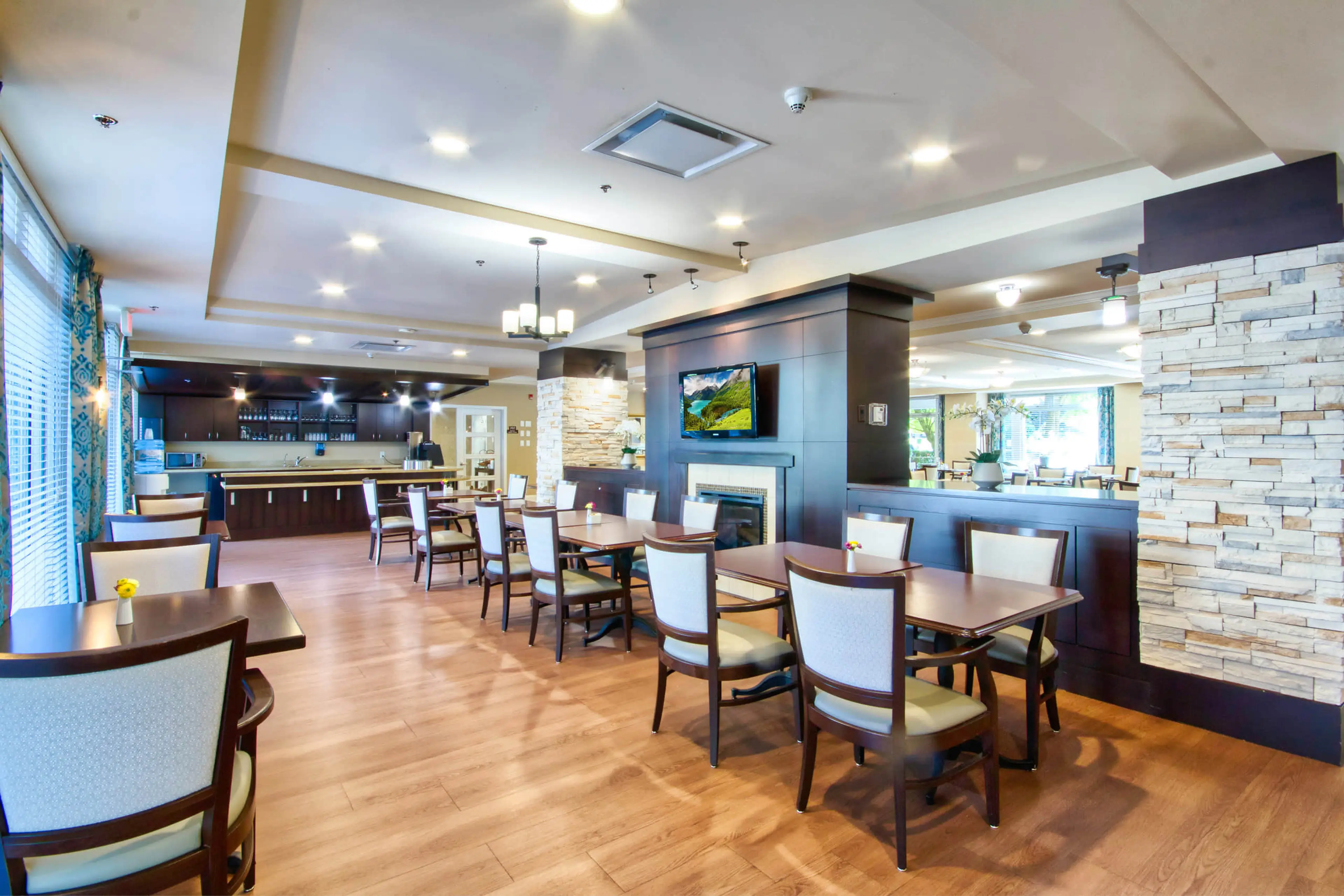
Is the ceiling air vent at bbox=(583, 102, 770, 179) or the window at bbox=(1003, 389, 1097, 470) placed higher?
the ceiling air vent at bbox=(583, 102, 770, 179)

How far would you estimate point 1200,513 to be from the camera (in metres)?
3.13

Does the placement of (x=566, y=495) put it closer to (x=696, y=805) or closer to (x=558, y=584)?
(x=558, y=584)

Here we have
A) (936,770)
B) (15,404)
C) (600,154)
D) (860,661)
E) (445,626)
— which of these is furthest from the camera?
(445,626)

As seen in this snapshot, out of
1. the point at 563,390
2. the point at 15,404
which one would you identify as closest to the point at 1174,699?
the point at 15,404

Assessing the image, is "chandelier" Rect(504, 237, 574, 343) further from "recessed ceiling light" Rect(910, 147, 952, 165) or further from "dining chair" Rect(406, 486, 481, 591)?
"recessed ceiling light" Rect(910, 147, 952, 165)

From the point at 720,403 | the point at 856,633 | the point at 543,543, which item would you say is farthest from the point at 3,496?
the point at 720,403

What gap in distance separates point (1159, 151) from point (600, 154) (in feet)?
8.55

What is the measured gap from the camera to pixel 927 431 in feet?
51.1

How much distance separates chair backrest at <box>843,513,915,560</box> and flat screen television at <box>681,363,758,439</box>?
64.4 inches

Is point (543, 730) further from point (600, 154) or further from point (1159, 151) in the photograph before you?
point (1159, 151)

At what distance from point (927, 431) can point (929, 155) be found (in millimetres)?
13236

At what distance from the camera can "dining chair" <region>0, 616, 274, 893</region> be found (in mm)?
1269

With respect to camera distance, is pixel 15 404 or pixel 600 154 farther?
pixel 600 154

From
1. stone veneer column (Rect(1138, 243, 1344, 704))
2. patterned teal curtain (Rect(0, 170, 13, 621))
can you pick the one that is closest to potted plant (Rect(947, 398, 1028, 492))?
stone veneer column (Rect(1138, 243, 1344, 704))
